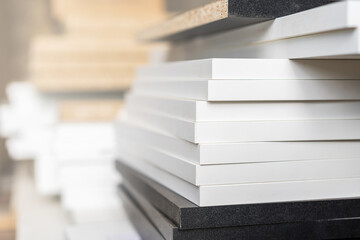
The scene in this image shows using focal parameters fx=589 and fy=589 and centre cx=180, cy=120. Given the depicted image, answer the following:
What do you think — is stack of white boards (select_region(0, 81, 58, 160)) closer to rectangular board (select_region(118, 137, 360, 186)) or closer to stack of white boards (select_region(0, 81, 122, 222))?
stack of white boards (select_region(0, 81, 122, 222))

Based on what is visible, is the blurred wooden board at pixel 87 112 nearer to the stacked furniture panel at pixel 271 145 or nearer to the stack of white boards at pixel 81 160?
the stack of white boards at pixel 81 160

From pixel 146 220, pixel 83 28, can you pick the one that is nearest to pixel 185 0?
pixel 83 28

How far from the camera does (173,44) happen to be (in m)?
1.26

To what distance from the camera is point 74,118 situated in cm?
146

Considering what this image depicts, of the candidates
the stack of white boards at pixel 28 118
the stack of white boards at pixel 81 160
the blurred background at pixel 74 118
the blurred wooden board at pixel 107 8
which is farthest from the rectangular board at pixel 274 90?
the blurred wooden board at pixel 107 8

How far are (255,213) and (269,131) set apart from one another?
3.9 inches

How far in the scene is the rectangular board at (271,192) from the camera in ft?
2.28

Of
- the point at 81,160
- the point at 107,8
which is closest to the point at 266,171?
the point at 81,160

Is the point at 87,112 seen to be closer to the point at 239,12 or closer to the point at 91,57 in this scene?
the point at 91,57

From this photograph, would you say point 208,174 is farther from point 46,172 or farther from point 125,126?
point 46,172

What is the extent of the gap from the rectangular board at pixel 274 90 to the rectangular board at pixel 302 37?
0.13ft

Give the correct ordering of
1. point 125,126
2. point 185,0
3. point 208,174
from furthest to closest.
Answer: point 185,0
point 125,126
point 208,174

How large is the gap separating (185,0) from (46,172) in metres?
1.29

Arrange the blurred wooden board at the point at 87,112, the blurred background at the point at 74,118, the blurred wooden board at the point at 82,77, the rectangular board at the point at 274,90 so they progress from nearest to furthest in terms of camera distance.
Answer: the rectangular board at the point at 274,90 → the blurred background at the point at 74,118 → the blurred wooden board at the point at 87,112 → the blurred wooden board at the point at 82,77
